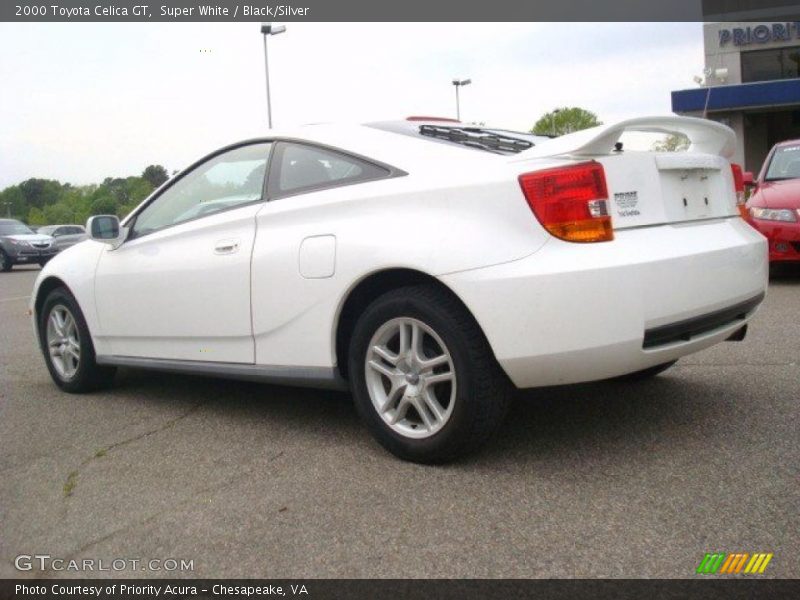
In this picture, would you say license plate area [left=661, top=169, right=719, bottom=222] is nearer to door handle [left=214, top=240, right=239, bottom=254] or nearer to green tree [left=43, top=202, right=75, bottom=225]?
door handle [left=214, top=240, right=239, bottom=254]

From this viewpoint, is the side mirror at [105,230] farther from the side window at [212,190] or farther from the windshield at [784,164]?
the windshield at [784,164]

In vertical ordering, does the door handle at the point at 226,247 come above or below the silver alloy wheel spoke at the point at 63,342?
above

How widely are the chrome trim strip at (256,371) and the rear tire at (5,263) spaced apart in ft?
72.9

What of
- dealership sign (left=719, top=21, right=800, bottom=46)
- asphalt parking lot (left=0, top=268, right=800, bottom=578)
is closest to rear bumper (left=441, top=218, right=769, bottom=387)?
asphalt parking lot (left=0, top=268, right=800, bottom=578)

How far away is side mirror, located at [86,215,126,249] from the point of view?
15.5 feet

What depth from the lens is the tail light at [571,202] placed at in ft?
9.77

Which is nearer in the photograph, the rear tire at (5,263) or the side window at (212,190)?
the side window at (212,190)

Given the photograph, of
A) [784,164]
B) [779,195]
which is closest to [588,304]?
[779,195]

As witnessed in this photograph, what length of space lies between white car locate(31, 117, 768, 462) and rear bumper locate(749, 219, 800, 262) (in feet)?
15.2

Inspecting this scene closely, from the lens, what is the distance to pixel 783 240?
26.4ft

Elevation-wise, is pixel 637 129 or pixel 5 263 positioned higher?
pixel 637 129

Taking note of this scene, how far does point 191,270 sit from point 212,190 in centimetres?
50

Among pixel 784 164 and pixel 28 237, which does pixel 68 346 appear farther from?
pixel 28 237

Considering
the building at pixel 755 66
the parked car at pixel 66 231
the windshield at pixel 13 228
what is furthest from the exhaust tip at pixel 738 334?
the building at pixel 755 66
